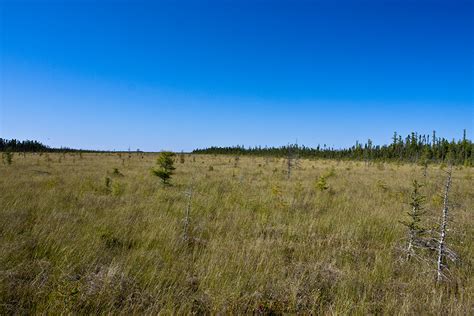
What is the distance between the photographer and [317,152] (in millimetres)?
89125

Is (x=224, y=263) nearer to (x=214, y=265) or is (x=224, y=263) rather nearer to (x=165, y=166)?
(x=214, y=265)

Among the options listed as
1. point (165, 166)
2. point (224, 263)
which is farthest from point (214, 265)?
point (165, 166)

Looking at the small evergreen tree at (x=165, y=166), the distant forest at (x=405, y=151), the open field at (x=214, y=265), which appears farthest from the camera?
the distant forest at (x=405, y=151)

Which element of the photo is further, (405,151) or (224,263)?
(405,151)

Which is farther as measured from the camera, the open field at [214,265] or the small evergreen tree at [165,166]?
the small evergreen tree at [165,166]

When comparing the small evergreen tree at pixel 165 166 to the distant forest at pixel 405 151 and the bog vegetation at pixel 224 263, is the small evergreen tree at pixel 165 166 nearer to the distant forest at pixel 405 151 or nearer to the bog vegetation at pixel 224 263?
the bog vegetation at pixel 224 263

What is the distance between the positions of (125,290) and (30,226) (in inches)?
121

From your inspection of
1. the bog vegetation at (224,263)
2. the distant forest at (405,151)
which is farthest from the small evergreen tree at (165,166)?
the distant forest at (405,151)

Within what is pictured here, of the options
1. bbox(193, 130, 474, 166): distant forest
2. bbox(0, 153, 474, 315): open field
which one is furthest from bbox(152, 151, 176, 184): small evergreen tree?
bbox(193, 130, 474, 166): distant forest

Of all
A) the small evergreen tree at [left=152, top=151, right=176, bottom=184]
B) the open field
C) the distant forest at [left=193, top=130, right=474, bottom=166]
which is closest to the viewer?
the open field

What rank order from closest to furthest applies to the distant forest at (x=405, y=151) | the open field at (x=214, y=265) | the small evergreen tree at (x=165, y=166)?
the open field at (x=214, y=265), the small evergreen tree at (x=165, y=166), the distant forest at (x=405, y=151)

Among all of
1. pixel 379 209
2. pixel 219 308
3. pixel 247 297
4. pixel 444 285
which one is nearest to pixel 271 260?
pixel 247 297

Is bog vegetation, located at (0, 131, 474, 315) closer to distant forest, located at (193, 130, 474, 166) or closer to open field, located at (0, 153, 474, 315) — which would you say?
open field, located at (0, 153, 474, 315)

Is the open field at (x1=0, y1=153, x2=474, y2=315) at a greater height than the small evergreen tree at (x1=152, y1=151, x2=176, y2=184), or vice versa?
the small evergreen tree at (x1=152, y1=151, x2=176, y2=184)
